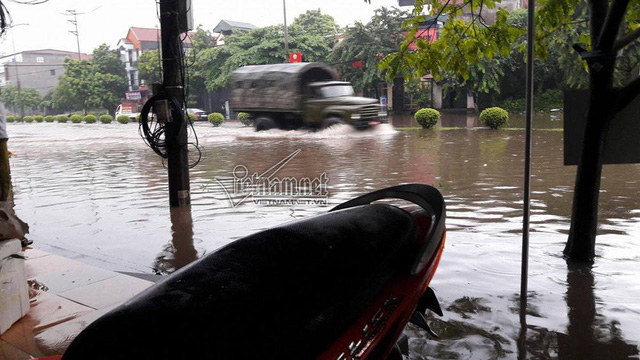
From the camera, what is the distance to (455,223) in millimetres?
6105

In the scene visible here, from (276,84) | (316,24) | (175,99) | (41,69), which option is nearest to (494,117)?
(276,84)

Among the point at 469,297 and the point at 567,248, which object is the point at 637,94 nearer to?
the point at 567,248

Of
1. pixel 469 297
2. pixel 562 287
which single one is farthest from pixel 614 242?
pixel 469 297

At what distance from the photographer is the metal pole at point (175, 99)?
6867mm

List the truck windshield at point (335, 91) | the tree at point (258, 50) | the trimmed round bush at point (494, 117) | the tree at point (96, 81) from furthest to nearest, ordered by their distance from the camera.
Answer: the tree at point (96, 81) → the tree at point (258, 50) → the trimmed round bush at point (494, 117) → the truck windshield at point (335, 91)

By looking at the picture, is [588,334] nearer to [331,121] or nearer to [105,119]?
[331,121]

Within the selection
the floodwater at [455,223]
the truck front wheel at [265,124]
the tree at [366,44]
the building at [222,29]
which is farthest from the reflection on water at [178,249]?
the building at [222,29]

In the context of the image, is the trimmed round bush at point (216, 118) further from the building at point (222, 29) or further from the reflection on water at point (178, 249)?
the reflection on water at point (178, 249)

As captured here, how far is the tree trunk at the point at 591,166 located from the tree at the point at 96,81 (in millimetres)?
43794

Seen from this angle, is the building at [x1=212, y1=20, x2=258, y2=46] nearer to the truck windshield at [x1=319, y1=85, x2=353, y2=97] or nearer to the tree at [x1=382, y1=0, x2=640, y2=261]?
the truck windshield at [x1=319, y1=85, x2=353, y2=97]

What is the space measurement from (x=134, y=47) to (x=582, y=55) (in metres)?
48.6

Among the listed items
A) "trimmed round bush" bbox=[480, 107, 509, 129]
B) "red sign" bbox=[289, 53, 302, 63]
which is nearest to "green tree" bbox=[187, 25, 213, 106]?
"red sign" bbox=[289, 53, 302, 63]

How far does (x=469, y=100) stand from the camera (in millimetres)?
29594

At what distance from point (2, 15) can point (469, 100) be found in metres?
27.0
